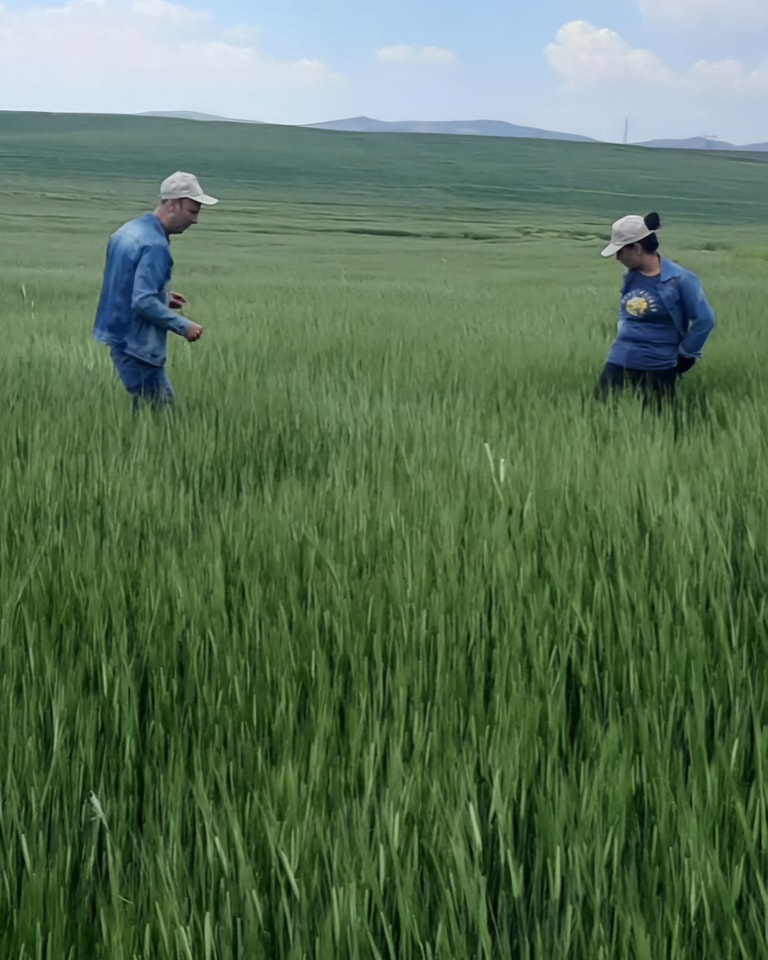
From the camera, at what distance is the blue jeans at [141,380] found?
16.8 feet

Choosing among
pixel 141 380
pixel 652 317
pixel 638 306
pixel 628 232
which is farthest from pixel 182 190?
pixel 652 317

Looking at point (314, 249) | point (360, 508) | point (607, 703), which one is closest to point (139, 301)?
point (360, 508)

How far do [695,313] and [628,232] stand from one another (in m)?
0.55

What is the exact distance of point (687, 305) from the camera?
5.20 m

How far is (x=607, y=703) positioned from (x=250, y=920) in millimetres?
832

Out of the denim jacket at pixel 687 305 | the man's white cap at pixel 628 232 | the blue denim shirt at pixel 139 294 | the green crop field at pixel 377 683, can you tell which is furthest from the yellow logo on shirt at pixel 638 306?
the blue denim shirt at pixel 139 294

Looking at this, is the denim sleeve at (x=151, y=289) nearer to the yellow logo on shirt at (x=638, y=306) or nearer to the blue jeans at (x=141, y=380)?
the blue jeans at (x=141, y=380)

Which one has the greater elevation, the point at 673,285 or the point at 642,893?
the point at 673,285

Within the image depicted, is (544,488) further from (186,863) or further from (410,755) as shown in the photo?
(186,863)

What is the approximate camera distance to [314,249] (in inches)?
1089

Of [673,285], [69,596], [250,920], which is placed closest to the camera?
[250,920]

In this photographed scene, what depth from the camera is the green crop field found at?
1213 millimetres

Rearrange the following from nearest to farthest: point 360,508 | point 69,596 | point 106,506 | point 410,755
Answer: point 410,755 → point 69,596 → point 360,508 → point 106,506

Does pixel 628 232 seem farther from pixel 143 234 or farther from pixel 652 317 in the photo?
pixel 143 234
